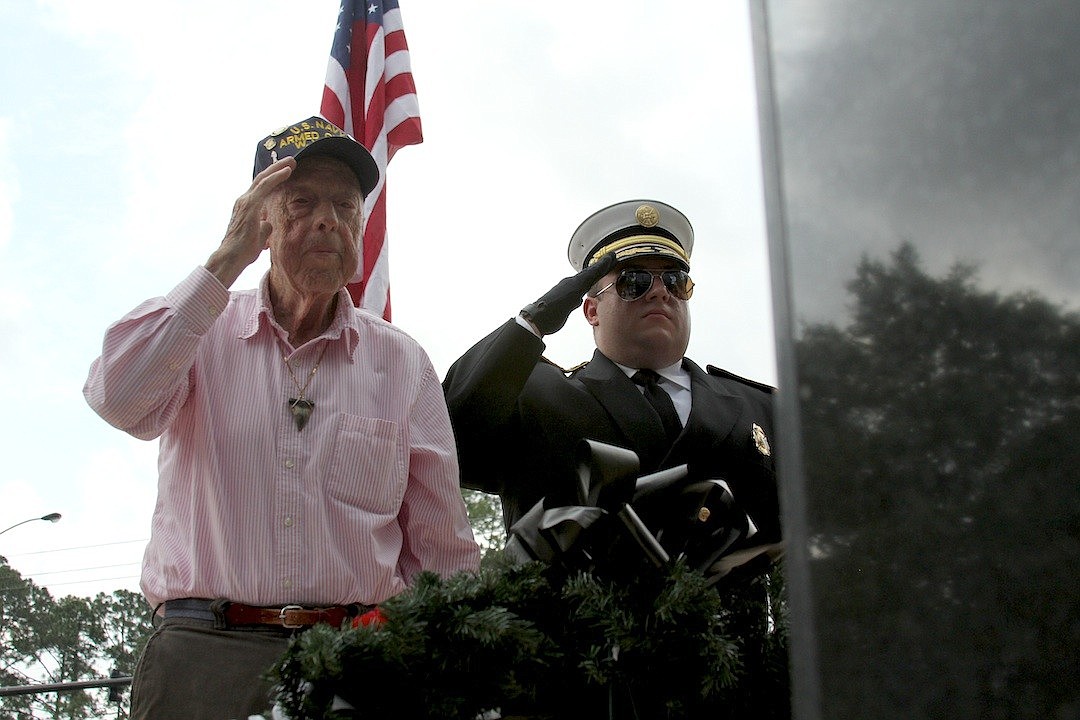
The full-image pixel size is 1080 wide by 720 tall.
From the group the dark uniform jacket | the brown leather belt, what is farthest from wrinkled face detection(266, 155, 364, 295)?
the brown leather belt

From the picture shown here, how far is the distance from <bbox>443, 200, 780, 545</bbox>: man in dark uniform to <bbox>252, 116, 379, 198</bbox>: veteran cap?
56 centimetres

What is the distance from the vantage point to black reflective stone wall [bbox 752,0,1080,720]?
0.73m

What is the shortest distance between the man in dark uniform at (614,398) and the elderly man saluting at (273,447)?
200 millimetres

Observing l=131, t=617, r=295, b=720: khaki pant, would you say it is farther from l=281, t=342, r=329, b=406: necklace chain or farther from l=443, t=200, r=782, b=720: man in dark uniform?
l=443, t=200, r=782, b=720: man in dark uniform

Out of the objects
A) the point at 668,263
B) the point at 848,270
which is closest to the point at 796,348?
the point at 848,270

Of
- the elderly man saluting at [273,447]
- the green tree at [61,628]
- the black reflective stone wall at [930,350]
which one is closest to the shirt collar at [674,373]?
the elderly man saluting at [273,447]

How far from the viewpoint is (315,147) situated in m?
2.91

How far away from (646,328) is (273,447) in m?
1.24

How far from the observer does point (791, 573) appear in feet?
2.60

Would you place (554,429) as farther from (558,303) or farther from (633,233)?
(633,233)

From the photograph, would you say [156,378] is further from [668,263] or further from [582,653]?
[668,263]

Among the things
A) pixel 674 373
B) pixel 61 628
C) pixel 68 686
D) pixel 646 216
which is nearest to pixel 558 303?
pixel 674 373

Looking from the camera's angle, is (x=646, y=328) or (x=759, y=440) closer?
(x=759, y=440)

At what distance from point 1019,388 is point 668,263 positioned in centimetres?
271
